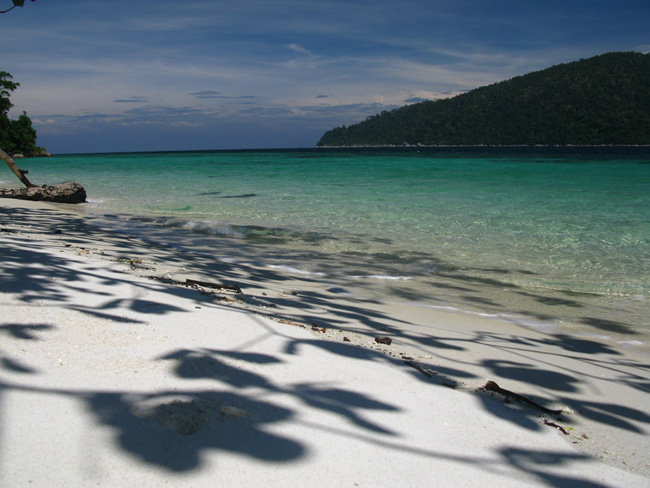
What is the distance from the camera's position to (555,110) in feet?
346

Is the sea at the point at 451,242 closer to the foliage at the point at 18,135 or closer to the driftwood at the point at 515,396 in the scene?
the driftwood at the point at 515,396

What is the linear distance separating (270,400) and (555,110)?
123 metres

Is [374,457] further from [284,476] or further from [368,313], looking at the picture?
[368,313]

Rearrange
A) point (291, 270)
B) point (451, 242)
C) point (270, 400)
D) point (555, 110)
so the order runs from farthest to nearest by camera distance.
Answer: point (555, 110)
point (451, 242)
point (291, 270)
point (270, 400)

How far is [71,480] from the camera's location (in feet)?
3.94

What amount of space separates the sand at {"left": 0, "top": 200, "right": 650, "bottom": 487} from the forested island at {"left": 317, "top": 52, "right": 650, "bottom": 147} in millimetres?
117547

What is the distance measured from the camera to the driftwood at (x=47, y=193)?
1377 cm

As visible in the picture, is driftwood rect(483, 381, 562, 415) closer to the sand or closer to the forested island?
the sand

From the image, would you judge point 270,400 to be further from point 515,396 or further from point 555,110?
point 555,110

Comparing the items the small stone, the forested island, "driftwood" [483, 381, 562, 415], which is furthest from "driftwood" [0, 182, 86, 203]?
the forested island

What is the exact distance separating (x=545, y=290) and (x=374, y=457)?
4.89m

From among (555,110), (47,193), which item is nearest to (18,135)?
(47,193)

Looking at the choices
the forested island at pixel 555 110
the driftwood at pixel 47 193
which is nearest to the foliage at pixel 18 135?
the driftwood at pixel 47 193

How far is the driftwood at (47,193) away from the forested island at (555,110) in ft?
373
